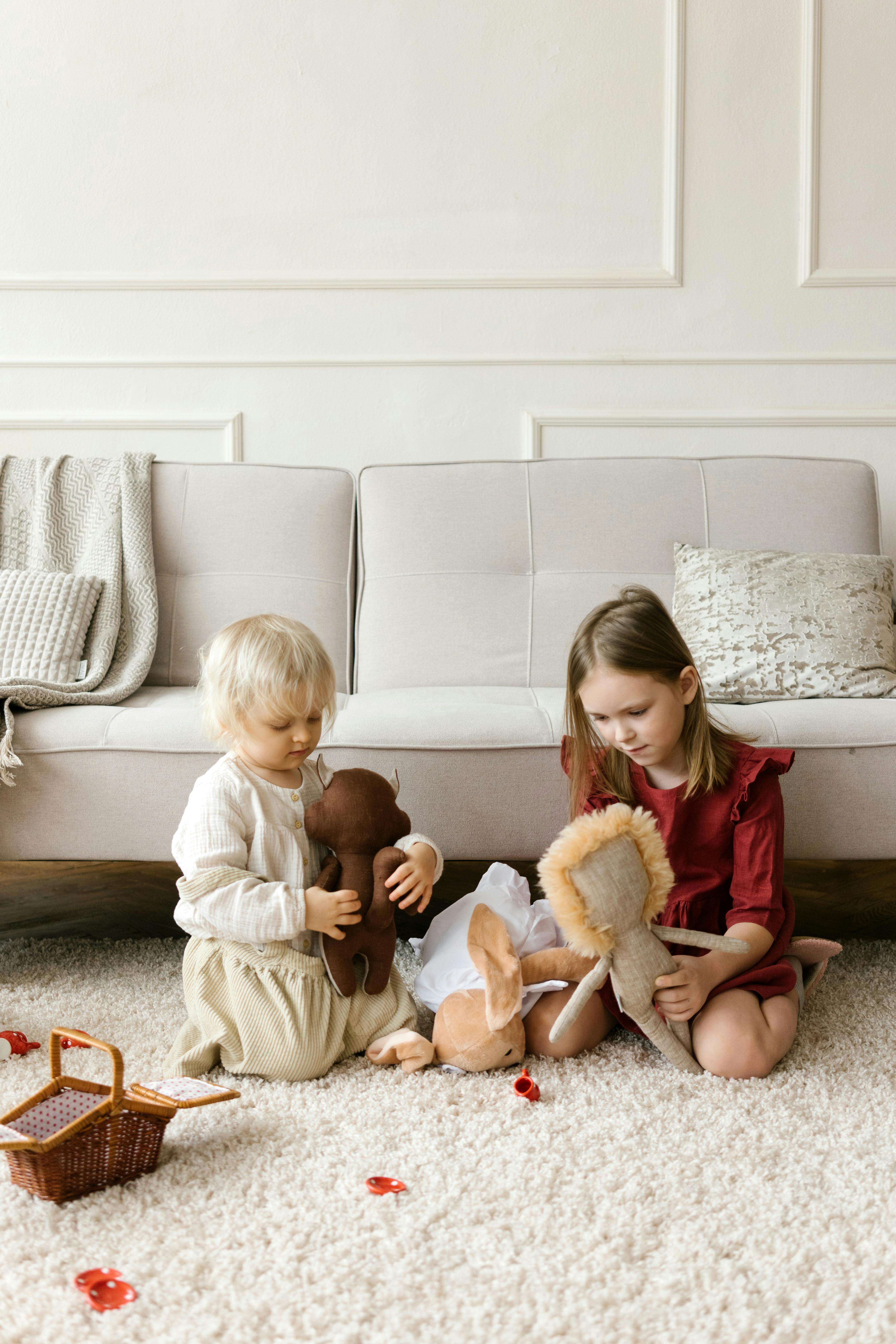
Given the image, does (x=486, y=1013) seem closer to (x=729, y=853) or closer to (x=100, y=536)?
(x=729, y=853)

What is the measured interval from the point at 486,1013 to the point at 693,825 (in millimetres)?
364

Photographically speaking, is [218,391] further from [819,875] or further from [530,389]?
[819,875]

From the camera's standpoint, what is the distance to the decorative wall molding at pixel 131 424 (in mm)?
2447

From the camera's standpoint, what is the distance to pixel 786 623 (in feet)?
5.99

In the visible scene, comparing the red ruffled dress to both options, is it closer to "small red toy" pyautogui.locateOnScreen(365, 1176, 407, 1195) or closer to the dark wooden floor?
the dark wooden floor

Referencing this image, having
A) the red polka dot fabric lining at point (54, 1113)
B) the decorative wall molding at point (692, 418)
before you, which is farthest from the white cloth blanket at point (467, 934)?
the decorative wall molding at point (692, 418)

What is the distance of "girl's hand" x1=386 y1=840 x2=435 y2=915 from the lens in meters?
1.25

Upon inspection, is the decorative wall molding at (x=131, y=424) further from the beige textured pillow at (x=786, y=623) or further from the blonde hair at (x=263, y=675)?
the blonde hair at (x=263, y=675)

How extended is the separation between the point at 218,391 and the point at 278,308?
24 centimetres

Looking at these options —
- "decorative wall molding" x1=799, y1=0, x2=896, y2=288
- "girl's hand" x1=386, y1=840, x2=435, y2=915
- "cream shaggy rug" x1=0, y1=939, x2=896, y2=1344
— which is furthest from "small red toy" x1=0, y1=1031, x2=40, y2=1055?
"decorative wall molding" x1=799, y1=0, x2=896, y2=288

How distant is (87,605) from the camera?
1.89 metres

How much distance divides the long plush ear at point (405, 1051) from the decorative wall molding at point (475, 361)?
1.67m

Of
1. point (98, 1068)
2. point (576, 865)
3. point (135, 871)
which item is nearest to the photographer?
point (576, 865)

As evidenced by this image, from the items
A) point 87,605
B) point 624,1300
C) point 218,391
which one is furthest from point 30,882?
point 218,391
